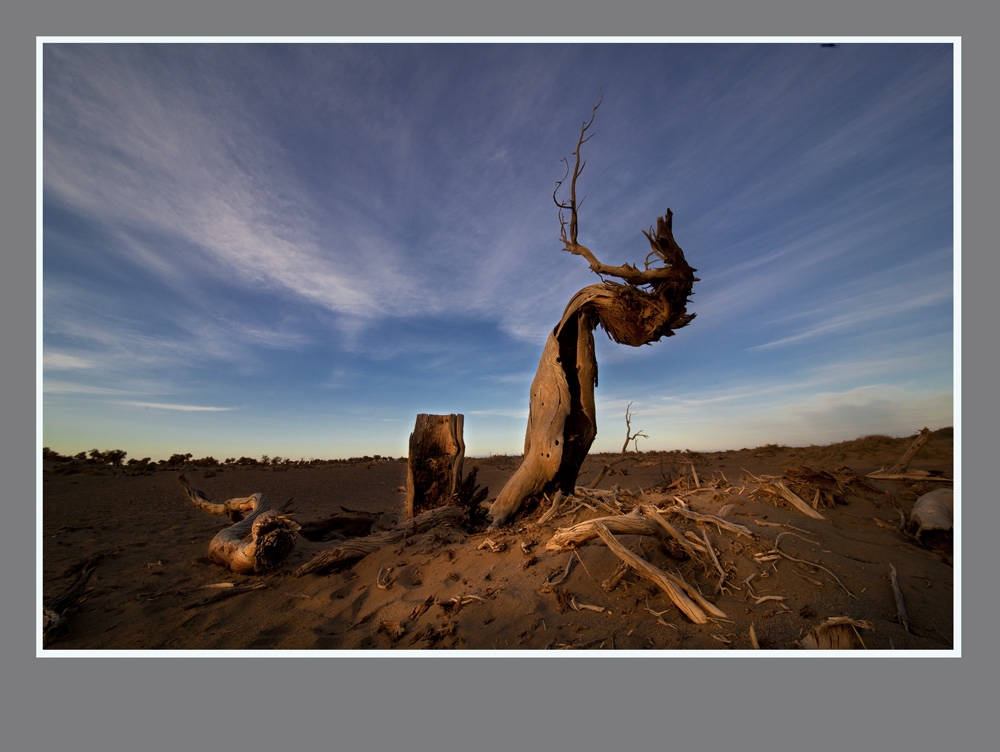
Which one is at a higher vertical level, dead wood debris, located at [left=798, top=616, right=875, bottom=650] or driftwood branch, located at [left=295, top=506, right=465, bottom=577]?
dead wood debris, located at [left=798, top=616, right=875, bottom=650]

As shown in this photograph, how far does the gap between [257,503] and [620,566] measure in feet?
19.0

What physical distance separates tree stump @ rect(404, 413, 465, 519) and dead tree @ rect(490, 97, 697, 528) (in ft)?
3.27

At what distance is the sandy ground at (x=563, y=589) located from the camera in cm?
304

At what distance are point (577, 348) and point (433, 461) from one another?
9.76 ft

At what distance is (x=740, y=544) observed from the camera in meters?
3.95

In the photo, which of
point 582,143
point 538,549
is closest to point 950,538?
point 538,549

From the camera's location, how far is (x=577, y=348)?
253 inches

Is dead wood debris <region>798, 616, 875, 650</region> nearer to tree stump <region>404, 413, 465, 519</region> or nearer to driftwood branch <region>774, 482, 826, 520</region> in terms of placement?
driftwood branch <region>774, 482, 826, 520</region>

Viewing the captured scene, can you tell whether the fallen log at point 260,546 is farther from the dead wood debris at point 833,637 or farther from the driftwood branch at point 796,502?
the driftwood branch at point 796,502

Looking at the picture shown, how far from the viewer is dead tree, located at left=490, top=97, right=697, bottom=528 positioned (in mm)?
5414

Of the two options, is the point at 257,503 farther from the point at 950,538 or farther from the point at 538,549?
the point at 950,538

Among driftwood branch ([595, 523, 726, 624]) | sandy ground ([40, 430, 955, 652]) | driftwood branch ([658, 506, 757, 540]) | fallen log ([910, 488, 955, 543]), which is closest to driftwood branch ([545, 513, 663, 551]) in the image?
sandy ground ([40, 430, 955, 652])

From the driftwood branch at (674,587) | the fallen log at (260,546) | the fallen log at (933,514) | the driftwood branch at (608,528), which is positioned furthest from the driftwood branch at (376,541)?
the fallen log at (933,514)

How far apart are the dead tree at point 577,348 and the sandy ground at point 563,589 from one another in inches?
21.6
